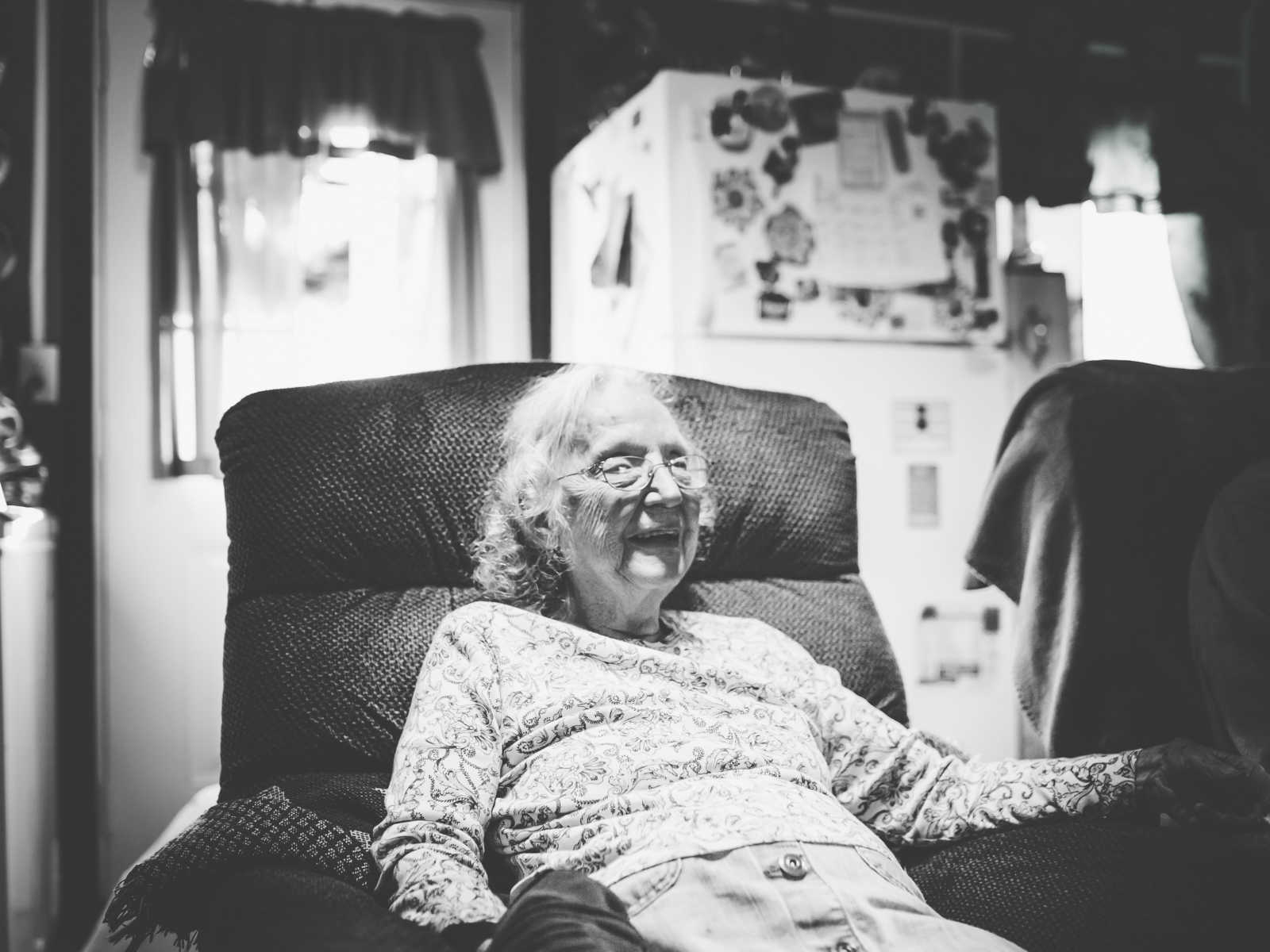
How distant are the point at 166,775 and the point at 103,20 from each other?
2163mm

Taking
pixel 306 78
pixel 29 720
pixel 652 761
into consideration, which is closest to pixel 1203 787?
pixel 652 761

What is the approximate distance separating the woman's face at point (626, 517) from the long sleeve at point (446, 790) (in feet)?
0.59

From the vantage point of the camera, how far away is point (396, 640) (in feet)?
4.58

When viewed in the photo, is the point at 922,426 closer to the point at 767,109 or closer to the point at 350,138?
the point at 767,109

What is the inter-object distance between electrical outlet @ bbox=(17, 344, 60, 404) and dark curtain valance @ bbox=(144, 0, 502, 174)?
2.25ft

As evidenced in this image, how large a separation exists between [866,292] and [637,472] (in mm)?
1513

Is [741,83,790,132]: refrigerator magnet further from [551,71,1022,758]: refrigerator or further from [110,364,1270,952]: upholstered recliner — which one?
[110,364,1270,952]: upholstered recliner

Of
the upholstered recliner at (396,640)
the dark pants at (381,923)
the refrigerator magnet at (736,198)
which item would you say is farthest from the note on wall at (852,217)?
the dark pants at (381,923)

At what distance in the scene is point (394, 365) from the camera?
3238mm

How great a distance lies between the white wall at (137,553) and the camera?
9.96ft

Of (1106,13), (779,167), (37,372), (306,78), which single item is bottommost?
(37,372)

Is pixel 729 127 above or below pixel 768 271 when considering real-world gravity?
above

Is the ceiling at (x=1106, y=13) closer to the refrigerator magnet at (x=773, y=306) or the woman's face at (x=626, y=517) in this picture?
the refrigerator magnet at (x=773, y=306)

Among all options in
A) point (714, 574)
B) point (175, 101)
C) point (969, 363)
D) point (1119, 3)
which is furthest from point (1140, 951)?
point (1119, 3)
